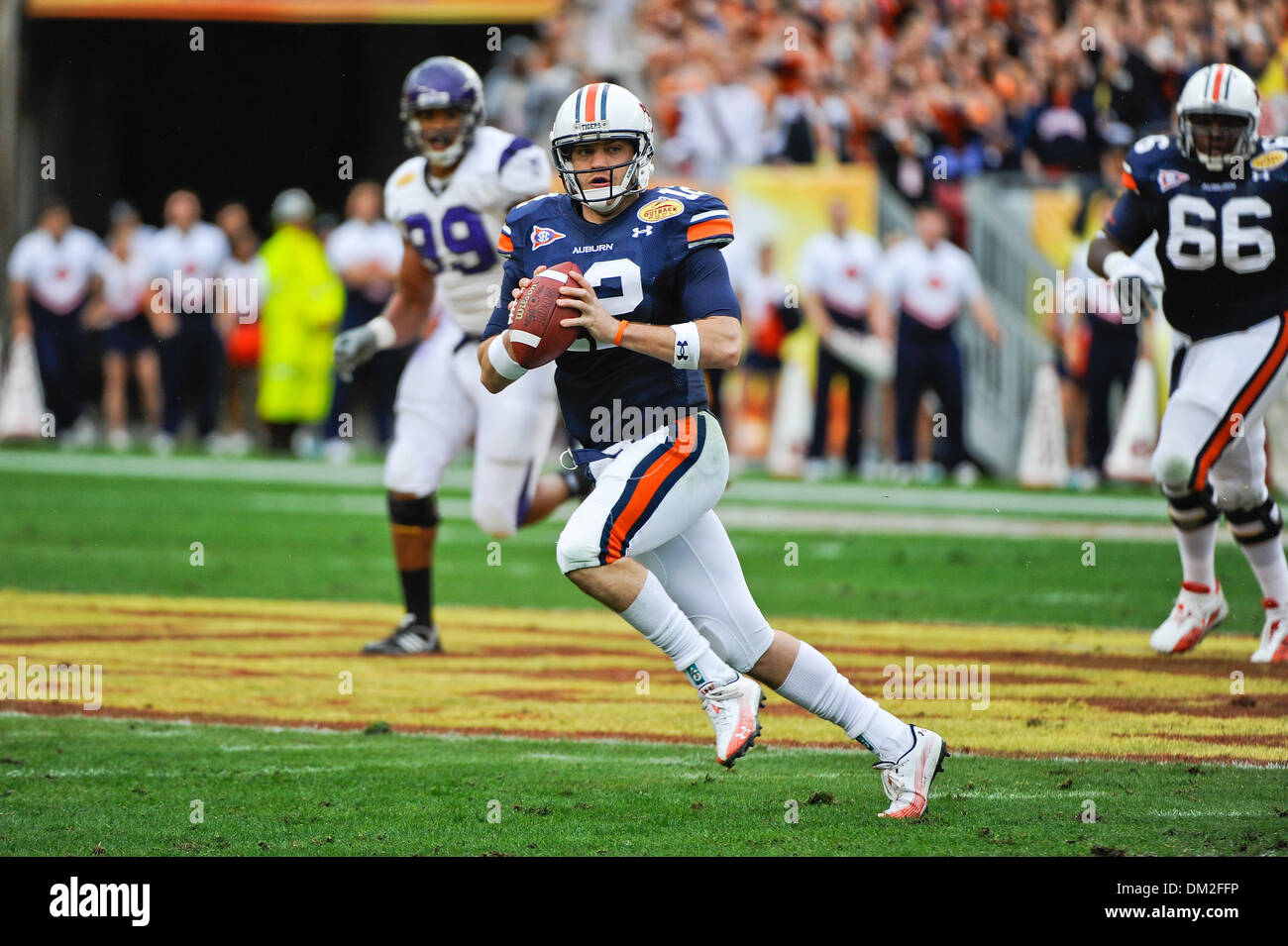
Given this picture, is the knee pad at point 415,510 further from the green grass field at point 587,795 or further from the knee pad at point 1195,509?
the knee pad at point 1195,509

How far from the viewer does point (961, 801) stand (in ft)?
15.5

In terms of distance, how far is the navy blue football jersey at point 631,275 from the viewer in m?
4.58

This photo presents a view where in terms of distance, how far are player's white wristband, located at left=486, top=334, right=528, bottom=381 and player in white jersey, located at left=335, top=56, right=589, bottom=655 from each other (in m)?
2.36

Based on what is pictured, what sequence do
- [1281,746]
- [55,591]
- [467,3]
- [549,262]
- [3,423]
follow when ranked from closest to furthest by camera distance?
[549,262], [1281,746], [55,591], [3,423], [467,3]

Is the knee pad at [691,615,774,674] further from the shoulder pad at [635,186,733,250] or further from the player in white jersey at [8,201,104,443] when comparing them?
the player in white jersey at [8,201,104,443]

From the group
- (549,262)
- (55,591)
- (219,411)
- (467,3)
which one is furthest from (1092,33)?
(549,262)

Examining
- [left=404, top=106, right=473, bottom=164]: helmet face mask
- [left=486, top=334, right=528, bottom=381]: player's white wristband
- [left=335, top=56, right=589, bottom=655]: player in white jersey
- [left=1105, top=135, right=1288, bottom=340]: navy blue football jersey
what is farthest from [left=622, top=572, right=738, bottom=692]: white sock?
[left=1105, top=135, right=1288, bottom=340]: navy blue football jersey

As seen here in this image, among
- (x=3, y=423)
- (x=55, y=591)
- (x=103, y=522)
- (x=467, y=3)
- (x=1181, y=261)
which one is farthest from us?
(x=467, y=3)

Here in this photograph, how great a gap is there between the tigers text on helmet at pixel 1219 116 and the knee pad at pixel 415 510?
3.17 m

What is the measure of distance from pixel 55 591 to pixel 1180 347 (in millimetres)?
5277

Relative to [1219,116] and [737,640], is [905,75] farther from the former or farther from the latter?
[737,640]

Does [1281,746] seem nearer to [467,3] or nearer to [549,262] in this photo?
[549,262]

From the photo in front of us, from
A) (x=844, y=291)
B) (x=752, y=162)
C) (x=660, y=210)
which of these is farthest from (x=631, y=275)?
(x=752, y=162)

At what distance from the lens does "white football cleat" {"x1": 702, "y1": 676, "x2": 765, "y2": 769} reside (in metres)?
4.44
